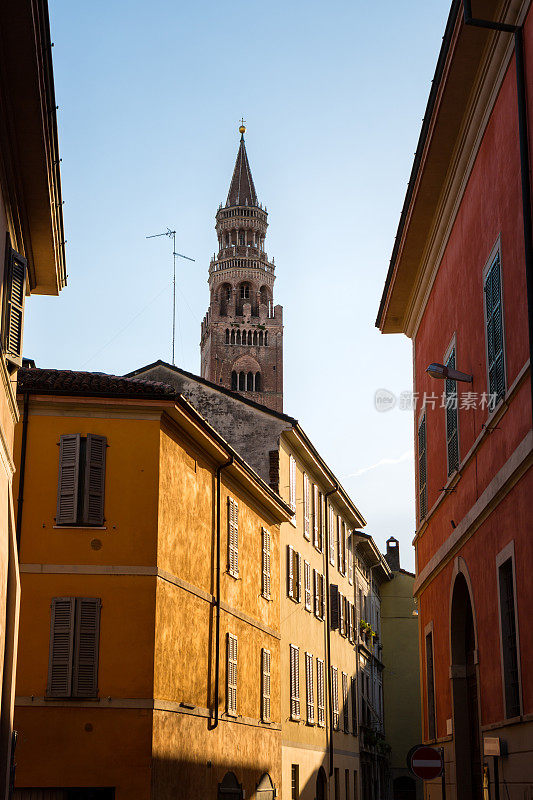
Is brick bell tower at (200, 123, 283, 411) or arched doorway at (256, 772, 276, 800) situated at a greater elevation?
brick bell tower at (200, 123, 283, 411)

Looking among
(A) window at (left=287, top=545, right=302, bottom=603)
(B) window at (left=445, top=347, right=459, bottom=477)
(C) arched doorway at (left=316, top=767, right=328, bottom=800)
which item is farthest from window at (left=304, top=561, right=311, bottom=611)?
(B) window at (left=445, top=347, right=459, bottom=477)

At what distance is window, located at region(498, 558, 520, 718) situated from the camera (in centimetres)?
1132

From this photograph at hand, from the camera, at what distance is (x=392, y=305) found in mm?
20016

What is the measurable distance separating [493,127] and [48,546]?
11241mm

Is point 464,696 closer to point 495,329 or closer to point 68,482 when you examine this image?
point 495,329

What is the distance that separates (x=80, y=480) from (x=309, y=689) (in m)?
15.7

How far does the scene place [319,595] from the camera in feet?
118

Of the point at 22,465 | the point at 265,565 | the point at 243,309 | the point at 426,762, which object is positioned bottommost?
the point at 426,762

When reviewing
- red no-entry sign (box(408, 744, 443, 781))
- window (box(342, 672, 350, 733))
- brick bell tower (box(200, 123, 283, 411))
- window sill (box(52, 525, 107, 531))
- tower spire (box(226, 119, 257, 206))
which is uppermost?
tower spire (box(226, 119, 257, 206))

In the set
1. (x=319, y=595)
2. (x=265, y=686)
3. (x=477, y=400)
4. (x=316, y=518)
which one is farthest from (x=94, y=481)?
(x=319, y=595)

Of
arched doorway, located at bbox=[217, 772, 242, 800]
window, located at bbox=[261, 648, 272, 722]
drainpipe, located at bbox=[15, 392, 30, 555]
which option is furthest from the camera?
window, located at bbox=[261, 648, 272, 722]

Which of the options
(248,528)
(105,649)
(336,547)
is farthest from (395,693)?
(105,649)

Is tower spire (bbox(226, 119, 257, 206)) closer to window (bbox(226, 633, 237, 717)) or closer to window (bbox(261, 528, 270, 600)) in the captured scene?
window (bbox(261, 528, 270, 600))

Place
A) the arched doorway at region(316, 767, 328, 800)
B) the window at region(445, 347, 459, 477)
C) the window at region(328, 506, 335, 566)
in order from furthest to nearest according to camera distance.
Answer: the window at region(328, 506, 335, 566) → the arched doorway at region(316, 767, 328, 800) → the window at region(445, 347, 459, 477)
